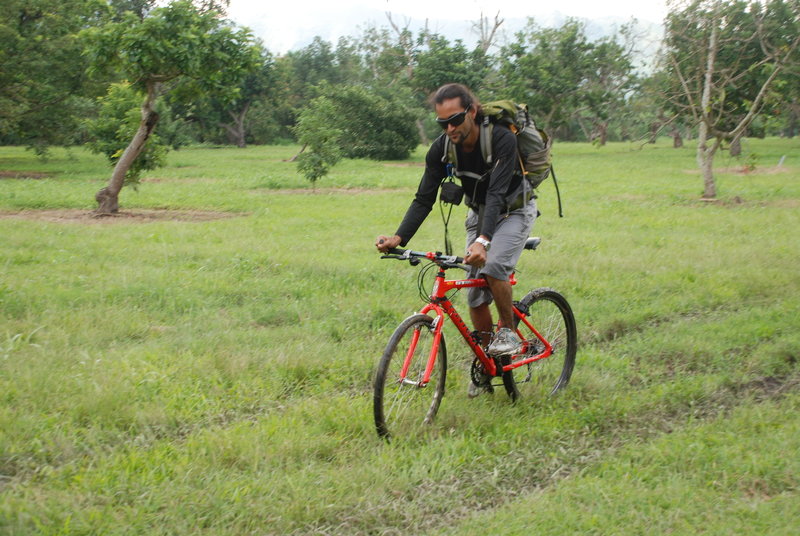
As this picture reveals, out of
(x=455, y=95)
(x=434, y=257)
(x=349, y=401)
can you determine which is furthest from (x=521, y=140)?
(x=349, y=401)

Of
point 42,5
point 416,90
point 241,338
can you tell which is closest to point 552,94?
point 416,90

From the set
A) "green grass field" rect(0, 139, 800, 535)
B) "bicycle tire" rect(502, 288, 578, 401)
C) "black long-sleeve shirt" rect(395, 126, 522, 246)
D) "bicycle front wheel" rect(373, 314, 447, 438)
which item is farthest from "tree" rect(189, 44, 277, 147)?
"bicycle front wheel" rect(373, 314, 447, 438)

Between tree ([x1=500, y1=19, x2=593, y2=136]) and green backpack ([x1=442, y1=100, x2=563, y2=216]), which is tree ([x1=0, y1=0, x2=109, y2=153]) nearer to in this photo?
tree ([x1=500, y1=19, x2=593, y2=136])

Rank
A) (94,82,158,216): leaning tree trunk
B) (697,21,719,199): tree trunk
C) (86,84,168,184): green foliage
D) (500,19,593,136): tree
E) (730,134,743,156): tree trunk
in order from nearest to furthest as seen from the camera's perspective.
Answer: (94,82,158,216): leaning tree trunk → (86,84,168,184): green foliage → (697,21,719,199): tree trunk → (730,134,743,156): tree trunk → (500,19,593,136): tree

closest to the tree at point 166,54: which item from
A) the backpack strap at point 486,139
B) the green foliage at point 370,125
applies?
the backpack strap at point 486,139

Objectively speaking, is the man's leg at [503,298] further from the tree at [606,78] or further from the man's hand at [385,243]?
the tree at [606,78]

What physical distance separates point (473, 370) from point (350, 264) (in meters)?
4.69

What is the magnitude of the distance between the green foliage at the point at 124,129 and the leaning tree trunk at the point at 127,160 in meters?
0.77

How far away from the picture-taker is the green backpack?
4.73 m

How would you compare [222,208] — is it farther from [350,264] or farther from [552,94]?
[552,94]

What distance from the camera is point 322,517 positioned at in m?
3.68

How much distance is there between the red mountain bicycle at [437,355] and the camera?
444cm

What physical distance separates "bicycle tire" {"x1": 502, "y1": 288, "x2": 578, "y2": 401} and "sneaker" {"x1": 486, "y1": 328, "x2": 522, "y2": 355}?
0.89 ft

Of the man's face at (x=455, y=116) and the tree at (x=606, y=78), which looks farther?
the tree at (x=606, y=78)
